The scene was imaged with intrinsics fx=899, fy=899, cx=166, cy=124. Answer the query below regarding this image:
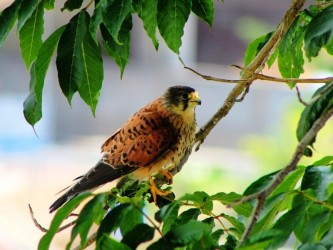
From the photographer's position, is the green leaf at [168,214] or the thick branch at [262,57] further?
the thick branch at [262,57]

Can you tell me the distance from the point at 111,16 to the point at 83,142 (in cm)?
664

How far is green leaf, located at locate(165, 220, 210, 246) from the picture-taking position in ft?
3.81

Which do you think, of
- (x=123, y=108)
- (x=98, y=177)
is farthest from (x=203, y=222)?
(x=123, y=108)

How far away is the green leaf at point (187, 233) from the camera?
1161mm

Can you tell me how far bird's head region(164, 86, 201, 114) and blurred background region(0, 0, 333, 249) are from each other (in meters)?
3.94

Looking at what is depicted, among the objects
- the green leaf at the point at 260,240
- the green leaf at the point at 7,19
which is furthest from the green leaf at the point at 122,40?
the green leaf at the point at 260,240

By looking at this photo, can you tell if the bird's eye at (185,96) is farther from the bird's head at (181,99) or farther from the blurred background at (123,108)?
the blurred background at (123,108)

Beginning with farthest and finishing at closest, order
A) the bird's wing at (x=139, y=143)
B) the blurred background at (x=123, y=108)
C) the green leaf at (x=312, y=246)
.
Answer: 1. the blurred background at (x=123, y=108)
2. the bird's wing at (x=139, y=143)
3. the green leaf at (x=312, y=246)

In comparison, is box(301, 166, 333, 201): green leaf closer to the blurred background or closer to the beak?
the beak

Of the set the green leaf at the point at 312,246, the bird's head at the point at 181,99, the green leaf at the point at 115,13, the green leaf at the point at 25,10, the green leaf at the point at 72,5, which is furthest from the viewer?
the bird's head at the point at 181,99

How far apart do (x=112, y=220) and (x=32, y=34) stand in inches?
20.3

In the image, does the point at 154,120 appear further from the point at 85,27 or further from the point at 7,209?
the point at 7,209

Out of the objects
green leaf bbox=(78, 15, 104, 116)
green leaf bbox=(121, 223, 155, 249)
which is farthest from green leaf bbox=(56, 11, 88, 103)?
green leaf bbox=(121, 223, 155, 249)

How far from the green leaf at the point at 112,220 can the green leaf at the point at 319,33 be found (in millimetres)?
329
